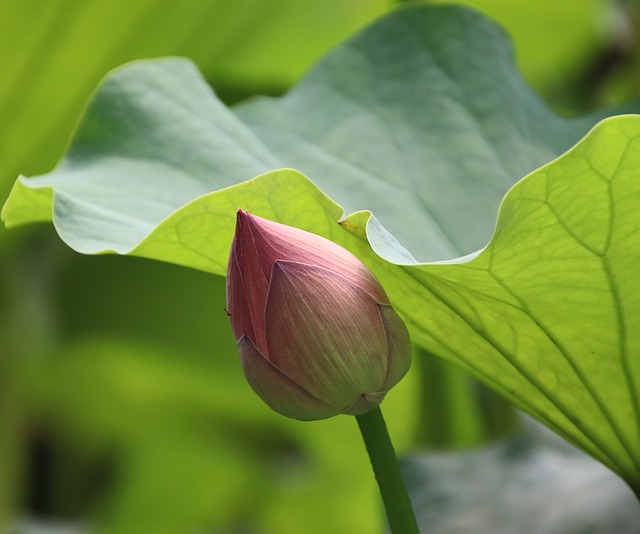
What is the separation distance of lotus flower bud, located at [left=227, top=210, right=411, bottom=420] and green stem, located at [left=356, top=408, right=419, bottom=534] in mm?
20

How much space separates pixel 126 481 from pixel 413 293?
1.22 meters

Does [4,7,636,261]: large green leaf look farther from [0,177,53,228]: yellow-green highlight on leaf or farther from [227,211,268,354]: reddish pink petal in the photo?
[227,211,268,354]: reddish pink petal

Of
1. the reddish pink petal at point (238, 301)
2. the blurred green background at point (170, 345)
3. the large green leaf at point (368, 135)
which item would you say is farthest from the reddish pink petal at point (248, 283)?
the blurred green background at point (170, 345)

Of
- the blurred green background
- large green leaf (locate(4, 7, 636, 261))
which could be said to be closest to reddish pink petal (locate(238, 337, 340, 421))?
large green leaf (locate(4, 7, 636, 261))

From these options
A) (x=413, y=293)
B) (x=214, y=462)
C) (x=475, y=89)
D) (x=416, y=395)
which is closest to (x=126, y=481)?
(x=214, y=462)

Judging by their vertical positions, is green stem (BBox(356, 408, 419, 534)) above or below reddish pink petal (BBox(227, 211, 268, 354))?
below

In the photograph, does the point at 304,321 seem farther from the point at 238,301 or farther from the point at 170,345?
the point at 170,345

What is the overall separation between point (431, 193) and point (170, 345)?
0.92m

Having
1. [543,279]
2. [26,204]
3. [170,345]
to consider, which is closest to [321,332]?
[543,279]

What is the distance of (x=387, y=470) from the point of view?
436 millimetres

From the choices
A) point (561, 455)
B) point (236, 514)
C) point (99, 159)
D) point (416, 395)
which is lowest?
point (236, 514)

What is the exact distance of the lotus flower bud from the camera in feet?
1.32

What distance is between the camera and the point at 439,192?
629mm

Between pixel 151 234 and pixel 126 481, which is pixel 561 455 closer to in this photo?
pixel 151 234
